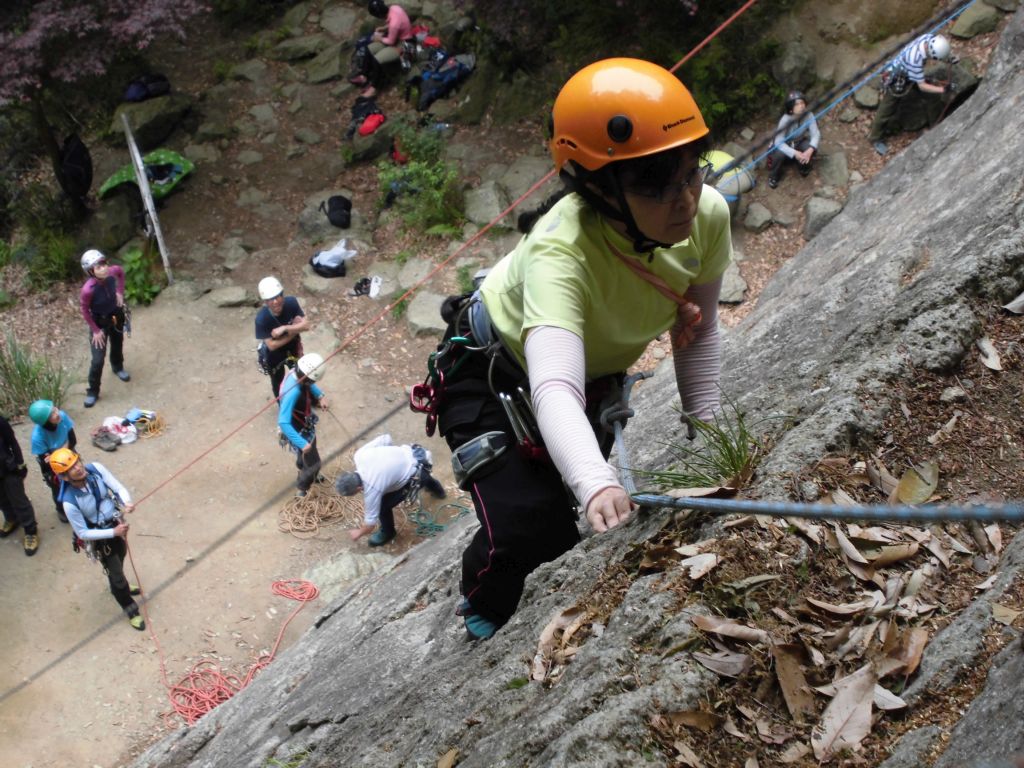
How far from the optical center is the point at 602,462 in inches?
91.9

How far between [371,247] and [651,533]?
1042 cm

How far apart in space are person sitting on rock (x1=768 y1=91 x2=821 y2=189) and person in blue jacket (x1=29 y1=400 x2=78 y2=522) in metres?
7.92

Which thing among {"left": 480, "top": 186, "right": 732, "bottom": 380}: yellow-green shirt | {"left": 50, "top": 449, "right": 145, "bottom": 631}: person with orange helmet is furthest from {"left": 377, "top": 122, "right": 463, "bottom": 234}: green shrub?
{"left": 480, "top": 186, "right": 732, "bottom": 380}: yellow-green shirt

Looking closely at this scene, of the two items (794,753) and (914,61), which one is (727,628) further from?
(914,61)

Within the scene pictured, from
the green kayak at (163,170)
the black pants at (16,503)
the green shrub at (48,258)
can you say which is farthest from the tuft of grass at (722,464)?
the green kayak at (163,170)

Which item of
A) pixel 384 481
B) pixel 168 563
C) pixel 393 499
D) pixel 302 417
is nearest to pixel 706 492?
pixel 384 481

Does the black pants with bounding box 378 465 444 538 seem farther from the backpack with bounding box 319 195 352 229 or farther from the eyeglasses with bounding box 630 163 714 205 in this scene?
the eyeglasses with bounding box 630 163 714 205

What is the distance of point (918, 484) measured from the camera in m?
2.44

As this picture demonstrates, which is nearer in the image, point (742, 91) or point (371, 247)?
point (742, 91)

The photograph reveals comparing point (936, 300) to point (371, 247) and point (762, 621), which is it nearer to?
point (762, 621)

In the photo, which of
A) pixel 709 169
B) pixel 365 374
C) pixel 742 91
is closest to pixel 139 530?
pixel 365 374

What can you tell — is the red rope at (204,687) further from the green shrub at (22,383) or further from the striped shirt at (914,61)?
the striped shirt at (914,61)

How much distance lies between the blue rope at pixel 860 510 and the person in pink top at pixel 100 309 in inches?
347

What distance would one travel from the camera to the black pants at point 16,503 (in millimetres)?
8359
